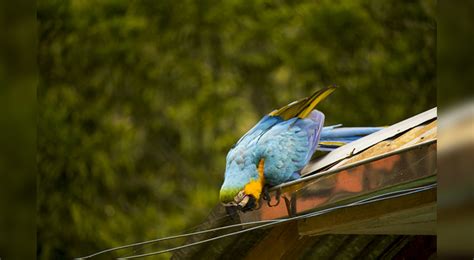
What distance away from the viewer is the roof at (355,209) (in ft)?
4.35

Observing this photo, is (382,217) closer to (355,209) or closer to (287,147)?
(355,209)

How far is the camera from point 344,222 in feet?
4.56

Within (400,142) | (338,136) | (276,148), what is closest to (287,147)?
(276,148)

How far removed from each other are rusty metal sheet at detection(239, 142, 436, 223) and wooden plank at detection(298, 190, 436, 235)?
3cm

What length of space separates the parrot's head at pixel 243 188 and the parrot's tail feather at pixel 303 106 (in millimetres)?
163

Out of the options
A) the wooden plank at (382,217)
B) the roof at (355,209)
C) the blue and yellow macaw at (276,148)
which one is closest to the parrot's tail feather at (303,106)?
the blue and yellow macaw at (276,148)

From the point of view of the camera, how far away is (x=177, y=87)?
1.57 metres

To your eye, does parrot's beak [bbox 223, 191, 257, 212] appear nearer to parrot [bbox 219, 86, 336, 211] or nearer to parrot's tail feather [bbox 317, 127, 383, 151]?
parrot [bbox 219, 86, 336, 211]

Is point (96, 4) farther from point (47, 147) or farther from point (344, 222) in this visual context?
point (344, 222)

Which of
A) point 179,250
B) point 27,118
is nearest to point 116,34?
point 27,118

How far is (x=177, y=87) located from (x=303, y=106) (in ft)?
1.09

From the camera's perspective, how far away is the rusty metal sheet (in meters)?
1.31

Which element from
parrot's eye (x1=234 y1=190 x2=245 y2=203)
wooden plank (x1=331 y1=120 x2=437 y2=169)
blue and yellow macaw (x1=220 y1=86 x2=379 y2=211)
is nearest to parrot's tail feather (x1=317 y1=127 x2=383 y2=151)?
blue and yellow macaw (x1=220 y1=86 x2=379 y2=211)

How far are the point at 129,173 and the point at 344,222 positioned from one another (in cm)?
58
